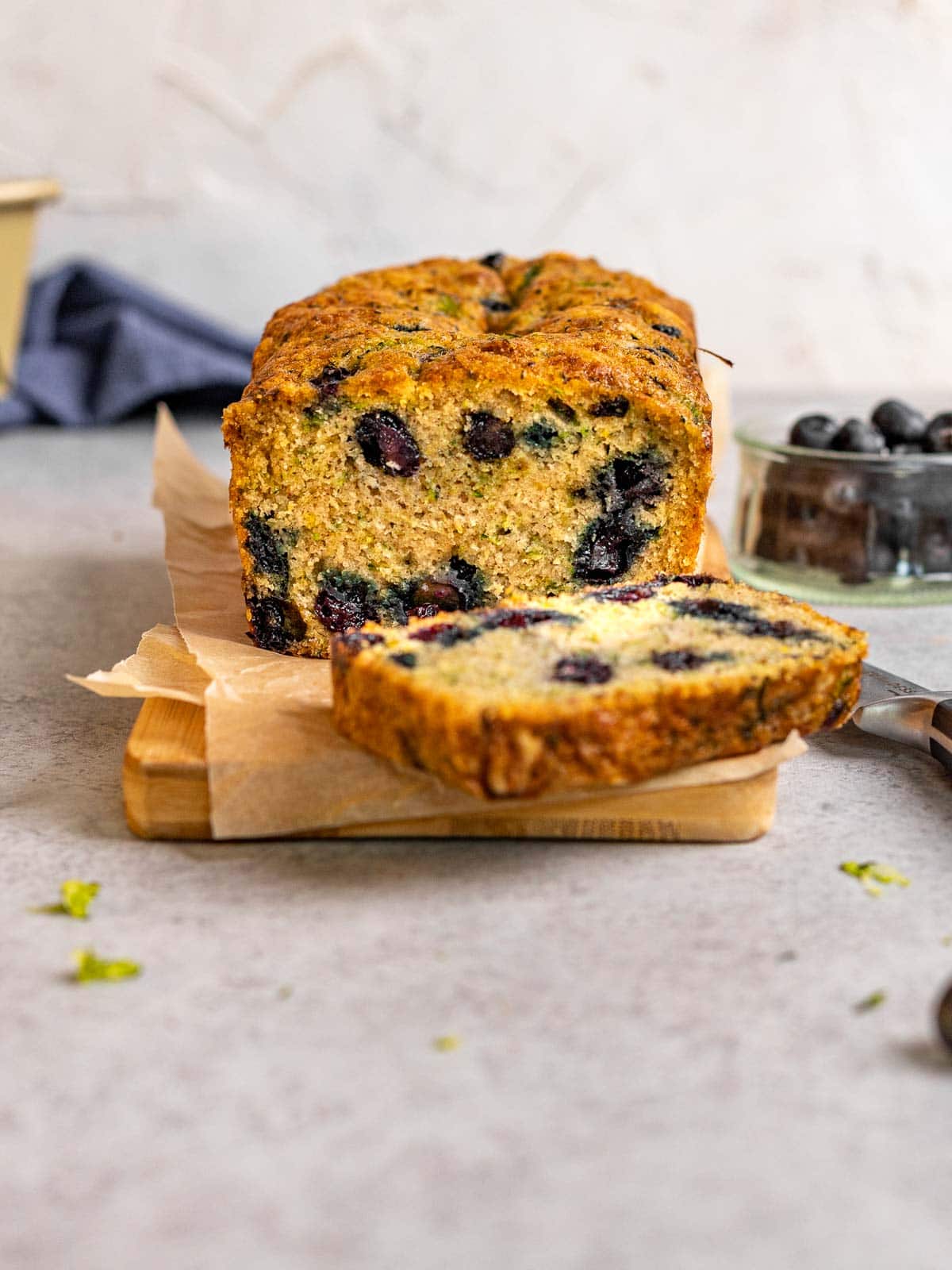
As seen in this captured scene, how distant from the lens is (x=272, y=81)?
19.5 feet

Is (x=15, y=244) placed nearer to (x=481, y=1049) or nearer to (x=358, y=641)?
(x=358, y=641)

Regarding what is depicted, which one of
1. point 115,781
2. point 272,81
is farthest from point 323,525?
point 272,81

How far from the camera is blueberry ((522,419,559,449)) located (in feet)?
8.79

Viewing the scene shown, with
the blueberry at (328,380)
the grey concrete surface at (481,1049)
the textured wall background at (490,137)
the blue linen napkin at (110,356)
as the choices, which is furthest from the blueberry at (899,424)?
the textured wall background at (490,137)

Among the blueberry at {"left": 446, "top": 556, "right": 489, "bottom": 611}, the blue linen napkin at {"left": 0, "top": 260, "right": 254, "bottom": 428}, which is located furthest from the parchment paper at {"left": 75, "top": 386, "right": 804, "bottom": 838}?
the blue linen napkin at {"left": 0, "top": 260, "right": 254, "bottom": 428}

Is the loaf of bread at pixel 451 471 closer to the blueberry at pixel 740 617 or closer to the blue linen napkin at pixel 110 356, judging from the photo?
the blueberry at pixel 740 617

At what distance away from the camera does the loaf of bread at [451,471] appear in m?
2.65

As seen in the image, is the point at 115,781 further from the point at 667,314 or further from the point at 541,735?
the point at 667,314

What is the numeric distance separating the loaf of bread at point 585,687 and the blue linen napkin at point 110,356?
3297 millimetres

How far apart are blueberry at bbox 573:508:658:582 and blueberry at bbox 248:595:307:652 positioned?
1.87 feet

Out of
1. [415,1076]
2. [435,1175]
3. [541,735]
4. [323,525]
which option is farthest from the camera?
[323,525]

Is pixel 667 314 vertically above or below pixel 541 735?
above

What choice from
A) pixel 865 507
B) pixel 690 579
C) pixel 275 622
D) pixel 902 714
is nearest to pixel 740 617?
pixel 690 579

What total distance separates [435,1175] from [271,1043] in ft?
0.97
